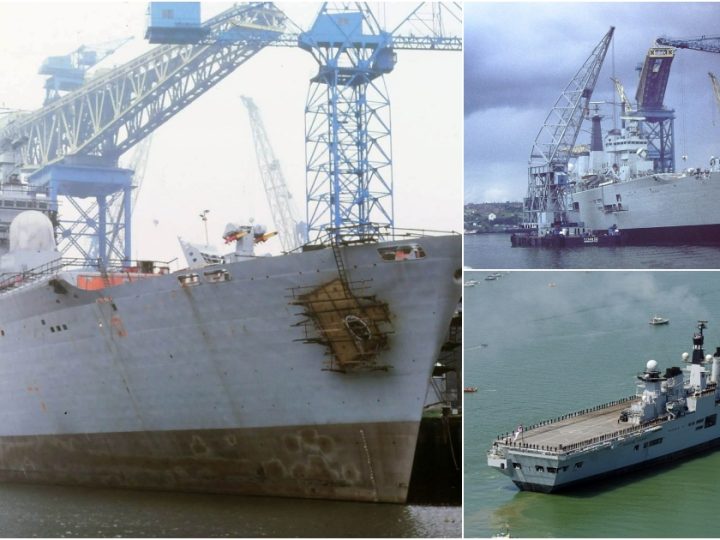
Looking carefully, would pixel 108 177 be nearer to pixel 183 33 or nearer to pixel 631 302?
pixel 183 33

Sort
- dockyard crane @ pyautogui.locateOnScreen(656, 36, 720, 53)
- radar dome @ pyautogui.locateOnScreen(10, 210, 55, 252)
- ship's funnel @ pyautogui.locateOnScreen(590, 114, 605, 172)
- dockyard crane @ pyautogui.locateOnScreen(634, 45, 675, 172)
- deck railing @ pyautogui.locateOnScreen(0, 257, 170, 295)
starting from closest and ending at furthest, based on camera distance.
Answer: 1. dockyard crane @ pyautogui.locateOnScreen(656, 36, 720, 53)
2. dockyard crane @ pyautogui.locateOnScreen(634, 45, 675, 172)
3. ship's funnel @ pyautogui.locateOnScreen(590, 114, 605, 172)
4. deck railing @ pyautogui.locateOnScreen(0, 257, 170, 295)
5. radar dome @ pyautogui.locateOnScreen(10, 210, 55, 252)

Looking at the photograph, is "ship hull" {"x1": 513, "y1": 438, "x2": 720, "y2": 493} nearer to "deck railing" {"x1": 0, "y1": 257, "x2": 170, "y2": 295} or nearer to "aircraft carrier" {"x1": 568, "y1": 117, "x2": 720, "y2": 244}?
"aircraft carrier" {"x1": 568, "y1": 117, "x2": 720, "y2": 244}

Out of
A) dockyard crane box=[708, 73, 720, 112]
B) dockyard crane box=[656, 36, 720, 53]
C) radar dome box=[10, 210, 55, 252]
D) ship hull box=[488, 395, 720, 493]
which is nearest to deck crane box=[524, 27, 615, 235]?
dockyard crane box=[656, 36, 720, 53]

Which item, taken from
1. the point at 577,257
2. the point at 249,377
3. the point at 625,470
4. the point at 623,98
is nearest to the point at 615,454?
the point at 625,470

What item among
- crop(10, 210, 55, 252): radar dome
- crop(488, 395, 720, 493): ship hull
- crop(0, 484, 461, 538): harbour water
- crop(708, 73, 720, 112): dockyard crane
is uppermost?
crop(708, 73, 720, 112): dockyard crane

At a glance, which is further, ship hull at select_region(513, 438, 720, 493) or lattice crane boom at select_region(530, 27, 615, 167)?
lattice crane boom at select_region(530, 27, 615, 167)

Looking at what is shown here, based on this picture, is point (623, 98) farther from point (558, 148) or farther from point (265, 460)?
point (265, 460)

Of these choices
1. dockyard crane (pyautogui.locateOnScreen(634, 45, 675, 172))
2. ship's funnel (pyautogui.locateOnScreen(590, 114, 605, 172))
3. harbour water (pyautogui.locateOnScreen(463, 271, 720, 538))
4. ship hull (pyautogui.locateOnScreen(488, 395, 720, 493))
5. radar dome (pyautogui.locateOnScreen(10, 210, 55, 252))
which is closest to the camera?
harbour water (pyautogui.locateOnScreen(463, 271, 720, 538))
